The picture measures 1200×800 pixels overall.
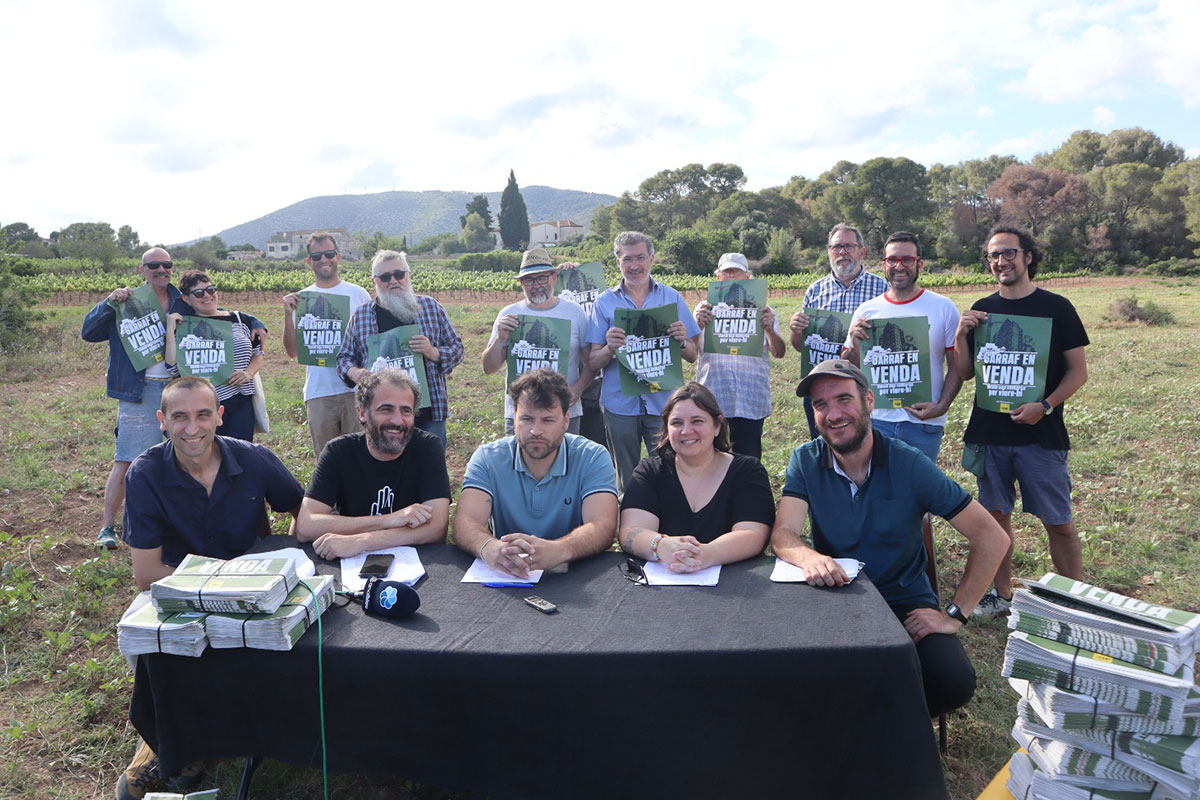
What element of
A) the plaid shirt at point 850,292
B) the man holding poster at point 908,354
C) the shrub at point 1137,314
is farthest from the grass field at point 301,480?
the shrub at point 1137,314

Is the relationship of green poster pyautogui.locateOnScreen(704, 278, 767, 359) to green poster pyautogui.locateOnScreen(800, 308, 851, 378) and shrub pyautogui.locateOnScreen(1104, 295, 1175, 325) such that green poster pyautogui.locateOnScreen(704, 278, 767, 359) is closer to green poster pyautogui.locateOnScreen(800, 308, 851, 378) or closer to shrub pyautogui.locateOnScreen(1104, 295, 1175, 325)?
green poster pyautogui.locateOnScreen(800, 308, 851, 378)

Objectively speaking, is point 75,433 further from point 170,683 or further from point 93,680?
point 170,683

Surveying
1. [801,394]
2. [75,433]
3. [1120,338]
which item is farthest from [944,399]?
[1120,338]

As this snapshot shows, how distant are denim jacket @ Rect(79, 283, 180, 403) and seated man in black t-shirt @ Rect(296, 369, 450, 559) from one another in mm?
2905

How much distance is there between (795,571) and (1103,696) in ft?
3.69

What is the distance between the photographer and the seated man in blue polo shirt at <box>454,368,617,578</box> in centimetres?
361

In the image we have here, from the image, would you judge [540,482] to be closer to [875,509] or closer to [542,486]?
[542,486]

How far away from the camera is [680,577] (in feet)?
10.3

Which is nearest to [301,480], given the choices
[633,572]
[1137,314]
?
[633,572]

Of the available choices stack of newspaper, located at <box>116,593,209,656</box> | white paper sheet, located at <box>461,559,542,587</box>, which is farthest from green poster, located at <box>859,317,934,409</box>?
stack of newspaper, located at <box>116,593,209,656</box>

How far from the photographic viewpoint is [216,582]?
274 centimetres

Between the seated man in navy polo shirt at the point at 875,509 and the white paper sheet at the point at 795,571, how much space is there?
0.04 m

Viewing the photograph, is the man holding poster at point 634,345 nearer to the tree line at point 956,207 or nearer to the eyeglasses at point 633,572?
the eyeglasses at point 633,572

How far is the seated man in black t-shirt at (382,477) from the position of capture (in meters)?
3.67
